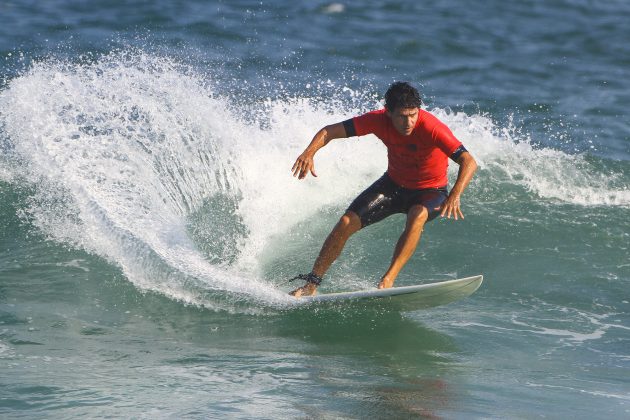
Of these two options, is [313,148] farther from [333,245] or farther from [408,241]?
[408,241]

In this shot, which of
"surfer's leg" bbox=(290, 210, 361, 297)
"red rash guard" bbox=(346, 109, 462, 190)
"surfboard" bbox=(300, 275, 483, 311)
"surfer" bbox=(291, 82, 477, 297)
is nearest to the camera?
"surfboard" bbox=(300, 275, 483, 311)

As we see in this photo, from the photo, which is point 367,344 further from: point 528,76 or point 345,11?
point 345,11

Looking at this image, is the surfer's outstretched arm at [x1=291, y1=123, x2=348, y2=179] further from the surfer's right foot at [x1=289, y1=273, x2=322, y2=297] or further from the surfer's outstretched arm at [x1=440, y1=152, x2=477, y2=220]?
the surfer's outstretched arm at [x1=440, y1=152, x2=477, y2=220]

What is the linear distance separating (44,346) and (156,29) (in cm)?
1430

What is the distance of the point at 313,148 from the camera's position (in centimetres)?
769

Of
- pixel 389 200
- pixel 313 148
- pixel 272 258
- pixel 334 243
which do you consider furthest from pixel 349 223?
pixel 272 258

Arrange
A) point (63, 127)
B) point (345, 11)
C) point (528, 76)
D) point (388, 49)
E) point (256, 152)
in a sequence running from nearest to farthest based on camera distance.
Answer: point (63, 127), point (256, 152), point (528, 76), point (388, 49), point (345, 11)

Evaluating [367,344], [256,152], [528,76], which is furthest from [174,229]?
[528,76]

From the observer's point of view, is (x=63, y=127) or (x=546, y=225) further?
(x=546, y=225)

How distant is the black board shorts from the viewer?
8023 millimetres

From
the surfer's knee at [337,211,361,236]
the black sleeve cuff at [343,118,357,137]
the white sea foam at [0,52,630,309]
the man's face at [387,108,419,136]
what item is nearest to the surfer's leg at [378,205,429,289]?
the surfer's knee at [337,211,361,236]

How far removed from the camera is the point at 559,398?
625 cm

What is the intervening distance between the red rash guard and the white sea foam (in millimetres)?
1454

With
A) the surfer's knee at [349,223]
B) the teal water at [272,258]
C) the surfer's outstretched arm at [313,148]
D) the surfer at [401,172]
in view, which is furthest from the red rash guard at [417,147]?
the teal water at [272,258]
